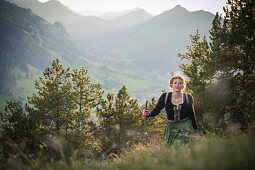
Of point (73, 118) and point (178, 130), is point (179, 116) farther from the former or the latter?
point (73, 118)

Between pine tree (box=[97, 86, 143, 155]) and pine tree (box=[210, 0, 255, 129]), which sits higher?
pine tree (box=[210, 0, 255, 129])

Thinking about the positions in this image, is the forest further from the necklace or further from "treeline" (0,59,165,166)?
the necklace

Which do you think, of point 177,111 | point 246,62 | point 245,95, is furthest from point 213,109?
point 177,111

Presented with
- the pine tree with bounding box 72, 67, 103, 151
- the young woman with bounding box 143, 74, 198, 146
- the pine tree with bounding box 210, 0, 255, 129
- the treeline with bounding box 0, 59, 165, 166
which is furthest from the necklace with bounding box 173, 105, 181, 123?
the pine tree with bounding box 72, 67, 103, 151

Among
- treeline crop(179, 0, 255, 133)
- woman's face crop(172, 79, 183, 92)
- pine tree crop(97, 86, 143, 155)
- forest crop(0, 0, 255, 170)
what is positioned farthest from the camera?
pine tree crop(97, 86, 143, 155)

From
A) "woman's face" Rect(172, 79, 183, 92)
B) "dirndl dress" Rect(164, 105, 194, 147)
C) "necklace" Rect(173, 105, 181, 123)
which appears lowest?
"dirndl dress" Rect(164, 105, 194, 147)

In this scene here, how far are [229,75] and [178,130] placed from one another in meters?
9.14

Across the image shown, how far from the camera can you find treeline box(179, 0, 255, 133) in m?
9.46

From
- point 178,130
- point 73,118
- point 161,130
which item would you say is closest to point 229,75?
point 178,130

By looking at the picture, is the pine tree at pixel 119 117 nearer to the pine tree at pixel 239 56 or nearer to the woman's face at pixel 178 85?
the pine tree at pixel 239 56

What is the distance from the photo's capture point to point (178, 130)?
426cm

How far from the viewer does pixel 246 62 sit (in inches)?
396

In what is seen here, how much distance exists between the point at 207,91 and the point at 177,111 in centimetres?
896

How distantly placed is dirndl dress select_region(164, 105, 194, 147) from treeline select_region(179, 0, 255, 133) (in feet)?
18.7
